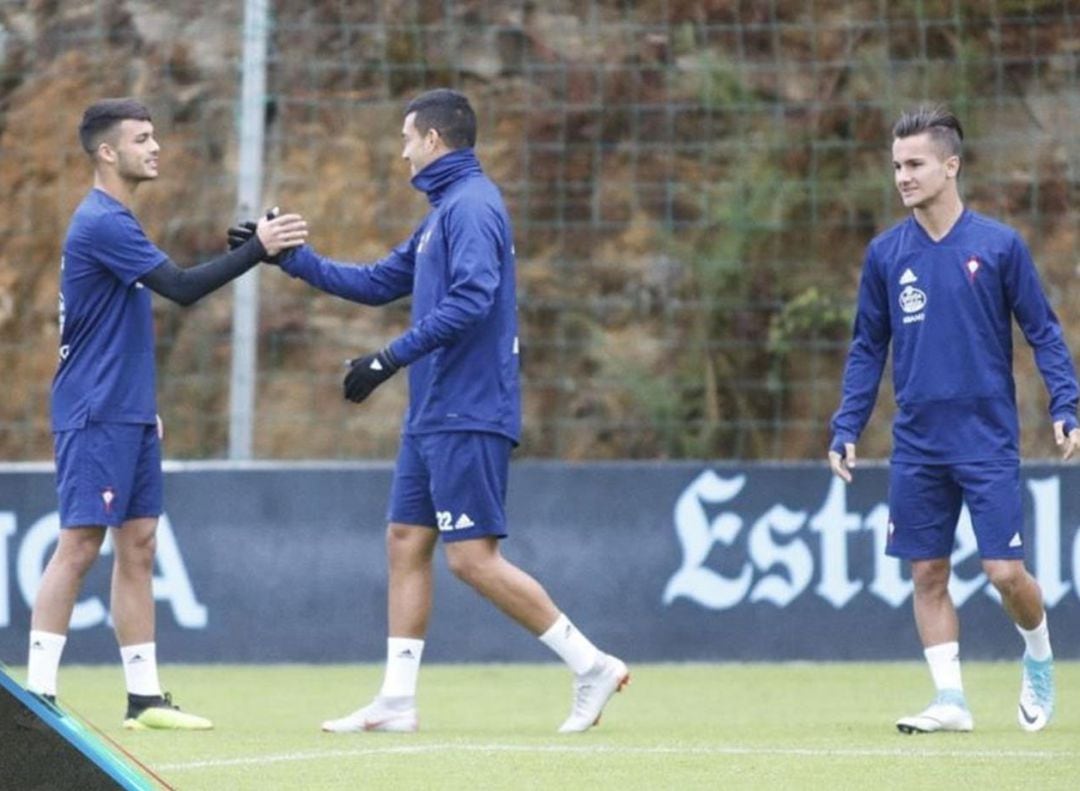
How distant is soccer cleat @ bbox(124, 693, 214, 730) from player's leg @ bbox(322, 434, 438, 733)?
1.44 feet

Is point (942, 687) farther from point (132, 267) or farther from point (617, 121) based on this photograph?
point (617, 121)

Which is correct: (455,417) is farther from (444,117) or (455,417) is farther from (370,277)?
(444,117)

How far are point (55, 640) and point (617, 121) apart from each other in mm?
6051

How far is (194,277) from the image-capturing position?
28.2 feet

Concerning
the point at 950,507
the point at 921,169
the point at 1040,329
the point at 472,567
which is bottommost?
the point at 472,567

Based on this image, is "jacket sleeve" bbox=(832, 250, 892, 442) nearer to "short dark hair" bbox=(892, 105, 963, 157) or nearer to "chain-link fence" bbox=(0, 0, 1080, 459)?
"short dark hair" bbox=(892, 105, 963, 157)

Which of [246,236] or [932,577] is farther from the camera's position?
[246,236]

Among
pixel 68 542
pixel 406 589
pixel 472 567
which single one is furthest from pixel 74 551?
pixel 472 567

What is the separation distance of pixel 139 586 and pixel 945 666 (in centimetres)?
270

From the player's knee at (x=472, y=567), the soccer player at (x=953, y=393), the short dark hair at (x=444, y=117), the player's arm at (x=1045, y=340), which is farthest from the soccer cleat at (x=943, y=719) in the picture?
the short dark hair at (x=444, y=117)

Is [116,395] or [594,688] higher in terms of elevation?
[116,395]

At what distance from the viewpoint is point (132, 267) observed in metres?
8.57

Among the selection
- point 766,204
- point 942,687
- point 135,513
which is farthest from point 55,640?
point 766,204

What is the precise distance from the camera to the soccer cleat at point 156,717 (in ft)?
28.4
